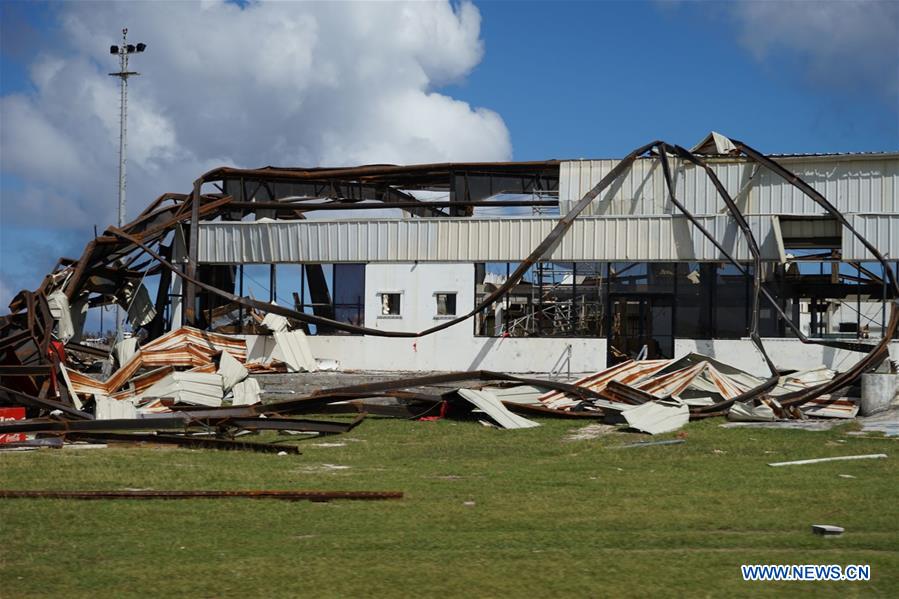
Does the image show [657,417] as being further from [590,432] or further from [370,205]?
[370,205]

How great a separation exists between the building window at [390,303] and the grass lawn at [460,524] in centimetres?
1432

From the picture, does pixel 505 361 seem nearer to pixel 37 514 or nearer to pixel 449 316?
pixel 449 316

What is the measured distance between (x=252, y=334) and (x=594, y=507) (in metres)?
21.1

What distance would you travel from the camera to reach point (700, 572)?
26.0 ft

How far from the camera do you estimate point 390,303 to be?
30.8 m

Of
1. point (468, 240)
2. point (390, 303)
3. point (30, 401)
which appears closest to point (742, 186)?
point (468, 240)

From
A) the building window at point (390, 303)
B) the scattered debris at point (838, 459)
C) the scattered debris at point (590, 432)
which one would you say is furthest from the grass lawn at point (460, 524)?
the building window at point (390, 303)

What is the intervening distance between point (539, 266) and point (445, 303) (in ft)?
9.66

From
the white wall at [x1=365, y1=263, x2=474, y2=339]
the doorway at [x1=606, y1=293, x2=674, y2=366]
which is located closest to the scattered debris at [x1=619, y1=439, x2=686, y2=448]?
the doorway at [x1=606, y1=293, x2=674, y2=366]

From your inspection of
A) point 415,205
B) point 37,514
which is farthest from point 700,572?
point 415,205

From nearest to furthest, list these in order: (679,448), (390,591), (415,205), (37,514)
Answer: (390,591)
(37,514)
(679,448)
(415,205)

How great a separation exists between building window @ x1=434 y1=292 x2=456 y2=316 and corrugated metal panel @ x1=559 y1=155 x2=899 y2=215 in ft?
13.3

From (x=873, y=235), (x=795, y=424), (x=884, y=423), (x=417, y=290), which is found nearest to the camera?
(x=884, y=423)

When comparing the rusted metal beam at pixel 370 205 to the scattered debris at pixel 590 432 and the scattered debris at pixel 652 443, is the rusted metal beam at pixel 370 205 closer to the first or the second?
the scattered debris at pixel 590 432
